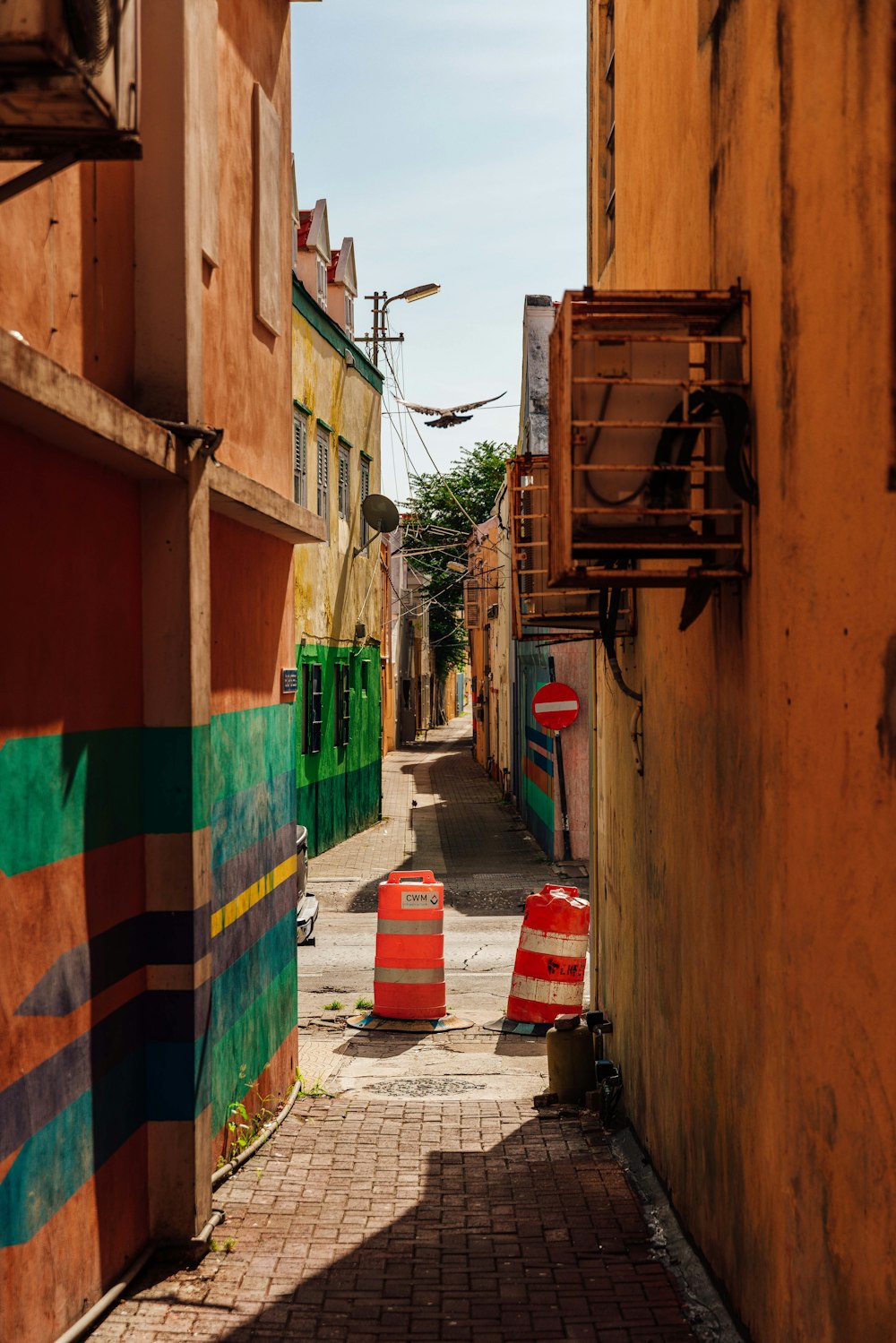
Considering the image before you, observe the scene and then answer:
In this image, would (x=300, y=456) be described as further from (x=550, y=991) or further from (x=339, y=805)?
(x=550, y=991)

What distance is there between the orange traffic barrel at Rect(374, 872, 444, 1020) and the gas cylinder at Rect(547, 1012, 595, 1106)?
221 cm

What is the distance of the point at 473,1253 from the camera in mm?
6531

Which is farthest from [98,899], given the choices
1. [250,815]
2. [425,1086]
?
[425,1086]

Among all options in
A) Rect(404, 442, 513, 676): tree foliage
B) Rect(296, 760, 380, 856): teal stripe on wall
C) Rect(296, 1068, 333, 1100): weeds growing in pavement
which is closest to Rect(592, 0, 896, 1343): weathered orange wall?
Rect(296, 1068, 333, 1100): weeds growing in pavement

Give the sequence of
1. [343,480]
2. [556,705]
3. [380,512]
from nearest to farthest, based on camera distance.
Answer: [556,705] → [343,480] → [380,512]

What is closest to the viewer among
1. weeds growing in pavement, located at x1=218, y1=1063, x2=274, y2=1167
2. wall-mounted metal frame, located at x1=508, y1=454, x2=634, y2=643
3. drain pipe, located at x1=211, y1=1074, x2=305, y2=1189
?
drain pipe, located at x1=211, y1=1074, x2=305, y2=1189

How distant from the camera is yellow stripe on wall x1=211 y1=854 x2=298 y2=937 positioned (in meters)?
7.29

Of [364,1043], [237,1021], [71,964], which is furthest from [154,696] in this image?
[364,1043]

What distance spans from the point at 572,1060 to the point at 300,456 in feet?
41.1

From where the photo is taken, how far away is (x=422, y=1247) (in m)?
6.61

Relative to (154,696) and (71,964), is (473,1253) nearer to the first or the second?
(71,964)

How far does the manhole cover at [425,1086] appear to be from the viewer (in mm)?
9461

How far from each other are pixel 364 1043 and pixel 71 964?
5.77m

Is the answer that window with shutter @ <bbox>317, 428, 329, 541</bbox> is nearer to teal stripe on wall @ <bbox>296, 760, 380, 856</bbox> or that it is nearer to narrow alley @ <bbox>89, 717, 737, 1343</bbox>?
teal stripe on wall @ <bbox>296, 760, 380, 856</bbox>
